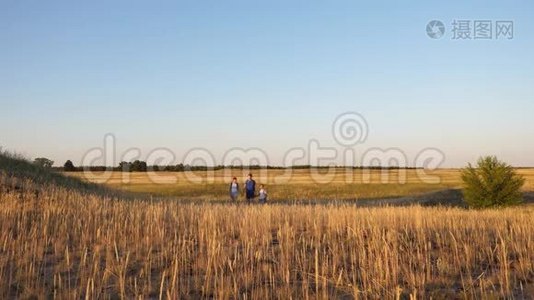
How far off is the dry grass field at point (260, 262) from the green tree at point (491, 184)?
19.5 metres

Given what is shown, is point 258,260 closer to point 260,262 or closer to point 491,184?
point 260,262

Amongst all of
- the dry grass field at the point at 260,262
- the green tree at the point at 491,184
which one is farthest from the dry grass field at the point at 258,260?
the green tree at the point at 491,184

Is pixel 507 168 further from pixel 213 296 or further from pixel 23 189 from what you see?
pixel 213 296

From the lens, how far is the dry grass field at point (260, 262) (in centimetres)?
627

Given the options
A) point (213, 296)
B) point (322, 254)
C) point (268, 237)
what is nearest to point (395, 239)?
point (322, 254)

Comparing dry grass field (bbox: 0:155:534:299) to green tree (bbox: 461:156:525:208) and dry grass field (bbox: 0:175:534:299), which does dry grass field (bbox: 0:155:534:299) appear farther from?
green tree (bbox: 461:156:525:208)

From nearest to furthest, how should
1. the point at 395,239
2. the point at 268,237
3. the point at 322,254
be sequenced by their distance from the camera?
the point at 322,254 → the point at 395,239 → the point at 268,237

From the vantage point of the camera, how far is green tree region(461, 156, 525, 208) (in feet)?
97.7

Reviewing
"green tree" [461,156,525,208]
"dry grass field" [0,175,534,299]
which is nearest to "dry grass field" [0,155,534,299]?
"dry grass field" [0,175,534,299]

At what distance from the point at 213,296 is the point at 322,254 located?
2618 millimetres

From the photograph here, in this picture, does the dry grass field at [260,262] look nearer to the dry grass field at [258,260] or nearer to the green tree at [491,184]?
the dry grass field at [258,260]

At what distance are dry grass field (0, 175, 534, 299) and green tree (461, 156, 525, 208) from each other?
767 inches

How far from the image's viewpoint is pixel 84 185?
3130 centimetres

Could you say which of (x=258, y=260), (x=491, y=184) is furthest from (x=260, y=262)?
(x=491, y=184)
